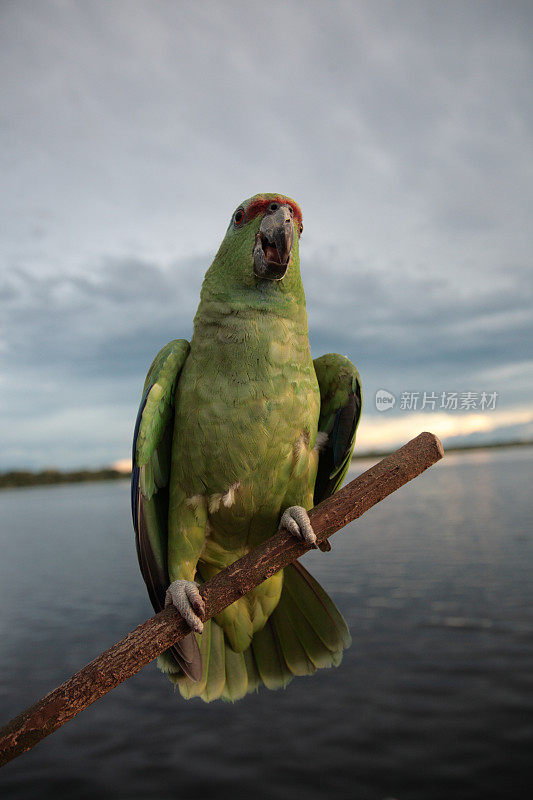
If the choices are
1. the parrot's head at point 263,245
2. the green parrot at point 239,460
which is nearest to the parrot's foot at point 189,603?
the green parrot at point 239,460

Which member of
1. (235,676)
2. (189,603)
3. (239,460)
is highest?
(239,460)

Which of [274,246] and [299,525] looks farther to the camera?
[274,246]

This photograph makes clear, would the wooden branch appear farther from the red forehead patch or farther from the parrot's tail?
the red forehead patch

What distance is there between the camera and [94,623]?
20.9 meters

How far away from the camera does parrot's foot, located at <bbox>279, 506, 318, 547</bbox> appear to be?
9.45 ft

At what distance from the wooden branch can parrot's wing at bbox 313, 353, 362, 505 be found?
792 mm

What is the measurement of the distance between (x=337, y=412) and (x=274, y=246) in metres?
1.29

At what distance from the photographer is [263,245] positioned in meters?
3.22

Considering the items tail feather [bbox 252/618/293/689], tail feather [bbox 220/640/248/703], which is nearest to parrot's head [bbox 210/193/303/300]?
tail feather [bbox 252/618/293/689]

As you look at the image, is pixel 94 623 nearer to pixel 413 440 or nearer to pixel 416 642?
pixel 416 642

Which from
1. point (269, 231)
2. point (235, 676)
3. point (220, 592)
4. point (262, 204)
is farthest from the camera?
point (235, 676)

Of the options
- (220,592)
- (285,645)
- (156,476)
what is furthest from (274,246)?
(285,645)

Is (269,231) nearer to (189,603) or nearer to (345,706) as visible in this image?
(189,603)

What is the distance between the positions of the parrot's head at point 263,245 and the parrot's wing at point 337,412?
75 centimetres
